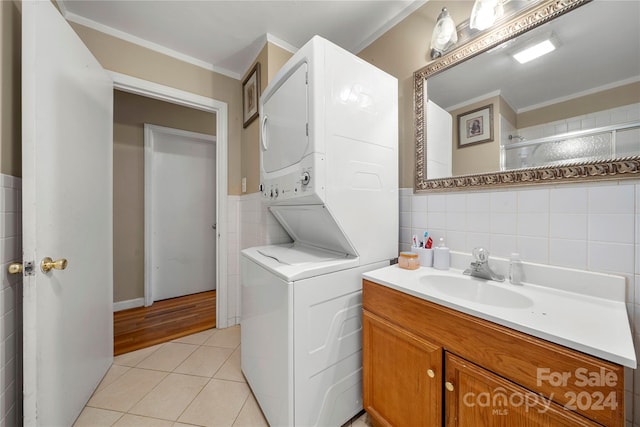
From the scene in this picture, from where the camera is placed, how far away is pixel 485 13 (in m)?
1.13

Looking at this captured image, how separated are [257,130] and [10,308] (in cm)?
171

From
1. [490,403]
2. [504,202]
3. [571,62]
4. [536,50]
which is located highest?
[536,50]

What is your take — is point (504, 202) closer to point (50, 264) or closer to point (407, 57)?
point (407, 57)

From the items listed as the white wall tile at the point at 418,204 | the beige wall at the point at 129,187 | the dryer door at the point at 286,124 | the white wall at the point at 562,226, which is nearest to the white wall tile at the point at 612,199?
the white wall at the point at 562,226

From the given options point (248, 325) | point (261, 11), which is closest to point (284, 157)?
point (248, 325)

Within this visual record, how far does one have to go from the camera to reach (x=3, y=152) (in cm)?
98

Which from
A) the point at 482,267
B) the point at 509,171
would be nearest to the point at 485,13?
the point at 509,171

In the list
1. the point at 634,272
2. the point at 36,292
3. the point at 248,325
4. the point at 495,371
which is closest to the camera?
the point at 495,371

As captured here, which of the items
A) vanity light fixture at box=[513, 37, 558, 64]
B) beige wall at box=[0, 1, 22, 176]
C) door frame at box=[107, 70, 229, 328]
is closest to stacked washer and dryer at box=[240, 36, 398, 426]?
vanity light fixture at box=[513, 37, 558, 64]

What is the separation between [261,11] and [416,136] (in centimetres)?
138

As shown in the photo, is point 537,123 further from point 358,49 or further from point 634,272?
point 358,49

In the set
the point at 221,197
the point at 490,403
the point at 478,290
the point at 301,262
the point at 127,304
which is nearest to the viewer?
the point at 490,403

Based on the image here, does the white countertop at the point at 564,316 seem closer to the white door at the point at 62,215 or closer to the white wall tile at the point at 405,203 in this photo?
the white wall tile at the point at 405,203

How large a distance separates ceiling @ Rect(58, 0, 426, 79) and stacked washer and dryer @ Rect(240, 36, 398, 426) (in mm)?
644
